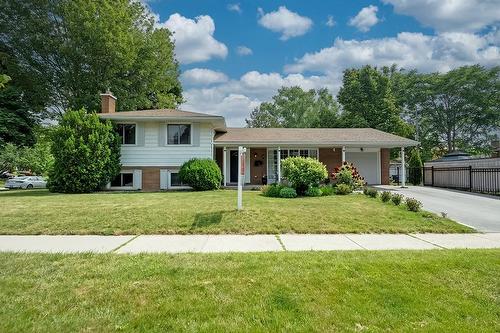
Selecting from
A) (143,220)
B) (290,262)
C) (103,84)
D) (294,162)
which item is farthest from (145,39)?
(290,262)

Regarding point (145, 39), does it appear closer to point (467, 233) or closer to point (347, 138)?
point (347, 138)

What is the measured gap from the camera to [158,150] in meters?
18.5

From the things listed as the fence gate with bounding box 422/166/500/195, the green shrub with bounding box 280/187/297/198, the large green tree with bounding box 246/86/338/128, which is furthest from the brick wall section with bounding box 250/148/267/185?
the large green tree with bounding box 246/86/338/128

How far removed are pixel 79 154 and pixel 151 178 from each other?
386 centimetres

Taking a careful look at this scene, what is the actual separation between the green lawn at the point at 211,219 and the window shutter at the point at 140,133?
25.5ft

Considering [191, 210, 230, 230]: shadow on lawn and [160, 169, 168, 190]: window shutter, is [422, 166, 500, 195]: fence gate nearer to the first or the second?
[191, 210, 230, 230]: shadow on lawn

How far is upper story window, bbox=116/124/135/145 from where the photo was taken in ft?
61.0

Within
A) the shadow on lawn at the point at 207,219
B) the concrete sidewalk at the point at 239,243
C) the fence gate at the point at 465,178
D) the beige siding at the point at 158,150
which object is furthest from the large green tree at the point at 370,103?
the concrete sidewalk at the point at 239,243

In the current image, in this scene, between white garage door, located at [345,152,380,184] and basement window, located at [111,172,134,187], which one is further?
white garage door, located at [345,152,380,184]

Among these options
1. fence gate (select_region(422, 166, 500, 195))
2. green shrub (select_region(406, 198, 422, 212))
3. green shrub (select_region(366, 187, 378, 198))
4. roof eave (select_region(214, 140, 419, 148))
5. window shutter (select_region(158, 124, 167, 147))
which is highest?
window shutter (select_region(158, 124, 167, 147))

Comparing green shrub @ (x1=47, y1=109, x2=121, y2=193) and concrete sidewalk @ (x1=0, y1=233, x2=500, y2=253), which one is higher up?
green shrub @ (x1=47, y1=109, x2=121, y2=193)

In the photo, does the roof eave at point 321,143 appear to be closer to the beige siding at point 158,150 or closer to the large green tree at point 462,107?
Result: the beige siding at point 158,150

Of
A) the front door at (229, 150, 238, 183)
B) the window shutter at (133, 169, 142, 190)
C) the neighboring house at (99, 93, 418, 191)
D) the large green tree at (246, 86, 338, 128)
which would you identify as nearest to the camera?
the neighboring house at (99, 93, 418, 191)

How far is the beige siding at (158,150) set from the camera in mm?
18438
